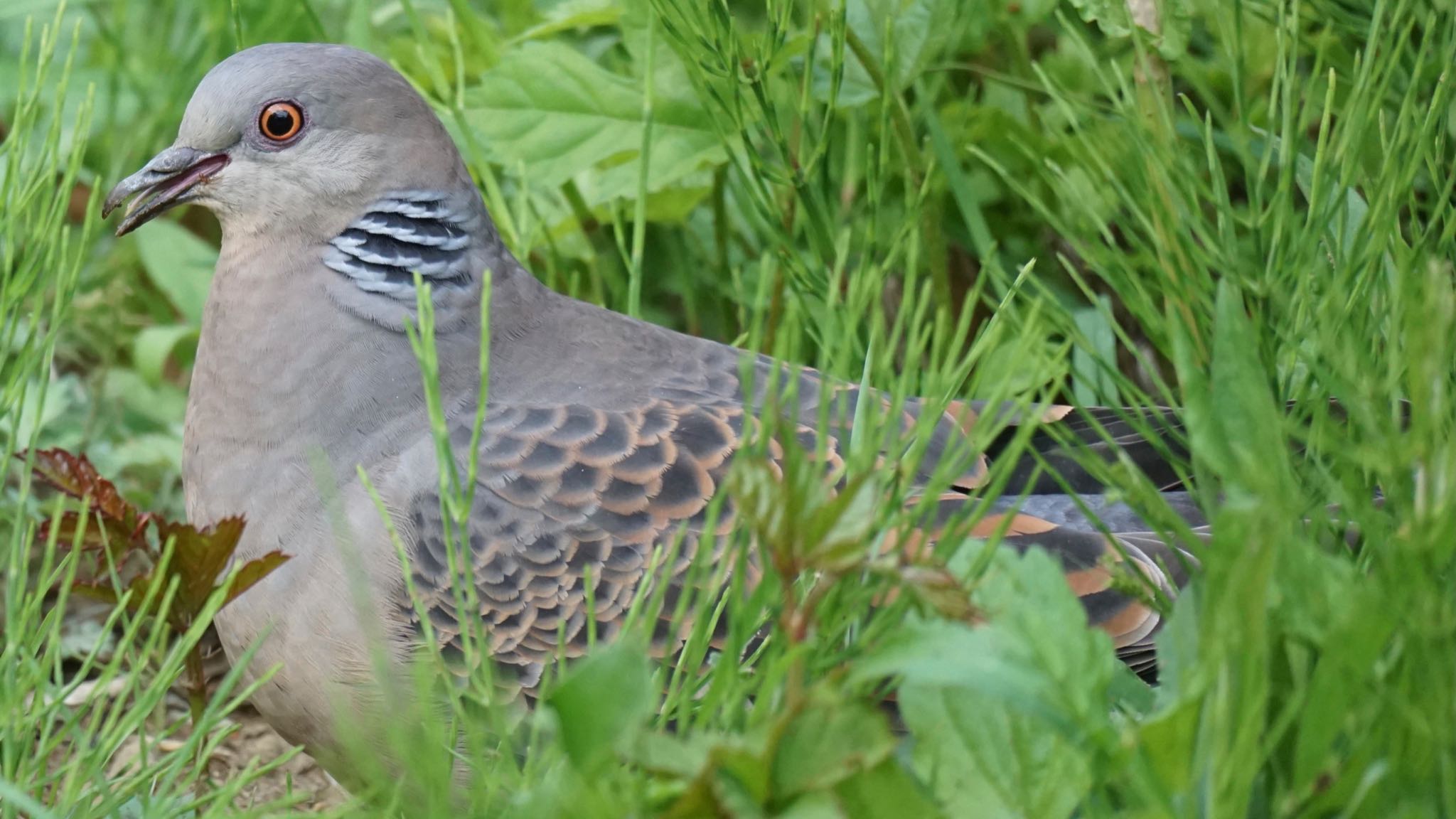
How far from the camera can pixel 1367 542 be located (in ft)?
4.75

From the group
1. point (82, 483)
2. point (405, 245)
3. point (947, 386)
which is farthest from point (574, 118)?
point (947, 386)

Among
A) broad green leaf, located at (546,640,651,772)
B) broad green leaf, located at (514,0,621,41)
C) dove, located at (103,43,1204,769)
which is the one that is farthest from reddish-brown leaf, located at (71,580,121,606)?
broad green leaf, located at (514,0,621,41)

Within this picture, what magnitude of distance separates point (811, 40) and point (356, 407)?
832 mm

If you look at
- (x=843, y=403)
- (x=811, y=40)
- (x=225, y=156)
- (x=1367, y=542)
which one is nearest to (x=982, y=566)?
(x=843, y=403)

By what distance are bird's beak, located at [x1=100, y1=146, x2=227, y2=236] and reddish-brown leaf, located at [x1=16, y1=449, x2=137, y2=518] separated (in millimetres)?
372

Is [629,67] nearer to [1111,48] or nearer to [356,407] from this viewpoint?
[1111,48]

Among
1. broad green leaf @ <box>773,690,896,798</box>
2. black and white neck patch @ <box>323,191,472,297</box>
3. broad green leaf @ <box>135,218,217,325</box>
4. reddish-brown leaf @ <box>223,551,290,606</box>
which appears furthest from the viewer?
broad green leaf @ <box>135,218,217,325</box>

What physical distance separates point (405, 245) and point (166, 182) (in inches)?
14.7

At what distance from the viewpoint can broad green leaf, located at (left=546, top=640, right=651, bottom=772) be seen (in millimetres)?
1164

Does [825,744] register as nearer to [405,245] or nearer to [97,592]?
[97,592]

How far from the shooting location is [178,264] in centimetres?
353

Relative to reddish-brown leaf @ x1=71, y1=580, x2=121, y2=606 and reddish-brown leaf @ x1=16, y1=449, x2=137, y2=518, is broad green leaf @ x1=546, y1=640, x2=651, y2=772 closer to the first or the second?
reddish-brown leaf @ x1=71, y1=580, x2=121, y2=606

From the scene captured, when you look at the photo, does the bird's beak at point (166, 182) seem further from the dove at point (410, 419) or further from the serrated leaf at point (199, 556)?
the serrated leaf at point (199, 556)

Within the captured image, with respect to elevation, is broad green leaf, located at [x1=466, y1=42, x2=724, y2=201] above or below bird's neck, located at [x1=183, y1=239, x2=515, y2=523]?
above
